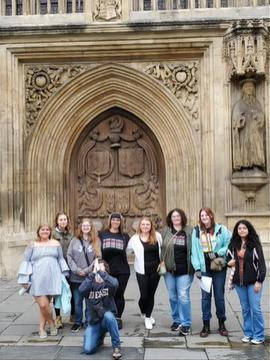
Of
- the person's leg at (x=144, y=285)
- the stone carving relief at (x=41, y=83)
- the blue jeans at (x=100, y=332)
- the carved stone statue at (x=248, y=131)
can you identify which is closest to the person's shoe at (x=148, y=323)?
the person's leg at (x=144, y=285)

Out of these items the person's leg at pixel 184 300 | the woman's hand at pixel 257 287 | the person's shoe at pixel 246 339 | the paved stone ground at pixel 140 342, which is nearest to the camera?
the paved stone ground at pixel 140 342

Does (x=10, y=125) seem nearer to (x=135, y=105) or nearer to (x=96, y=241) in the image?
(x=135, y=105)

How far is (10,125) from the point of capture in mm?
9750

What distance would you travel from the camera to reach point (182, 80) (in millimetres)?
9930

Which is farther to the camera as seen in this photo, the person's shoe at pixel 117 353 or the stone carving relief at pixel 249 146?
the stone carving relief at pixel 249 146

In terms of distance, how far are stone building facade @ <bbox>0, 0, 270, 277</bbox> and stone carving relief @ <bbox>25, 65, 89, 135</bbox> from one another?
0.02 m

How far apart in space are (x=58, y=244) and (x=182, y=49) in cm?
577

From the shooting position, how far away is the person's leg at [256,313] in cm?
509

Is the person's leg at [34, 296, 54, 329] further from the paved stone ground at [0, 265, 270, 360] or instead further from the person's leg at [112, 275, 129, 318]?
the person's leg at [112, 275, 129, 318]

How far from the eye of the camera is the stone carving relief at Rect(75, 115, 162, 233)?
10609mm

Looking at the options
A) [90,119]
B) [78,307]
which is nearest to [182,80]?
[90,119]

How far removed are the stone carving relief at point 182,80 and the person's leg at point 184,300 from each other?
5.08 meters

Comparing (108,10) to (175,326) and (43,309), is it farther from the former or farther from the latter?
(175,326)

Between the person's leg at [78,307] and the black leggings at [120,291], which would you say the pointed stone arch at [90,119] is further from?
the person's leg at [78,307]
